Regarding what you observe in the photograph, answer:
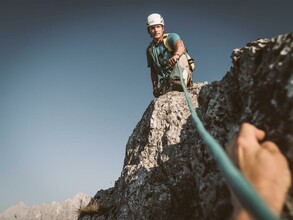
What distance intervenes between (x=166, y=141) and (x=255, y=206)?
23.1 ft

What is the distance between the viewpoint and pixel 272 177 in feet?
10.4

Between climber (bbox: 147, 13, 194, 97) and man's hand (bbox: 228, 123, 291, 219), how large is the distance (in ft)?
23.5

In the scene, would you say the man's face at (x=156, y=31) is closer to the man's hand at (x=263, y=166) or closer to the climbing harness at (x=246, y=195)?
the man's hand at (x=263, y=166)

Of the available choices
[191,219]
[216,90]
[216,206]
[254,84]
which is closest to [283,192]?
[216,206]

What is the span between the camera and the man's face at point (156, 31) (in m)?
11.4

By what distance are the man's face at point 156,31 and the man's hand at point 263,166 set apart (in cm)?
818

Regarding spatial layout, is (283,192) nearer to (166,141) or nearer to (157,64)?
(166,141)

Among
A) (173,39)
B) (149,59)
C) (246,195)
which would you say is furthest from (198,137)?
(149,59)

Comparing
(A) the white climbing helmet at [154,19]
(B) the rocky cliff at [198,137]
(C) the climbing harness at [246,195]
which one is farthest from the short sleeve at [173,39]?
(C) the climbing harness at [246,195]

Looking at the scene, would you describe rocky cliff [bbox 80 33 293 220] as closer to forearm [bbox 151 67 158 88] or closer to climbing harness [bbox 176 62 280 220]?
climbing harness [bbox 176 62 280 220]

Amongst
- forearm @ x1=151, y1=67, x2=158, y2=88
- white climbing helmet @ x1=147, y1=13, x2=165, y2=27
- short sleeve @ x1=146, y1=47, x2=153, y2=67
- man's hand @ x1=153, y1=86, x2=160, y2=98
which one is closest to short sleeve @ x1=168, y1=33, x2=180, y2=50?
white climbing helmet @ x1=147, y1=13, x2=165, y2=27

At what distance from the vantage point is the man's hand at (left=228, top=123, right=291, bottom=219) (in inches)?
120

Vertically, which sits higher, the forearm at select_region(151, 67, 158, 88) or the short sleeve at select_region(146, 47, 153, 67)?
the short sleeve at select_region(146, 47, 153, 67)

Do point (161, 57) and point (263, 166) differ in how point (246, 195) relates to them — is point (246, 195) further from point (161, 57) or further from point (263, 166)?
point (161, 57)
